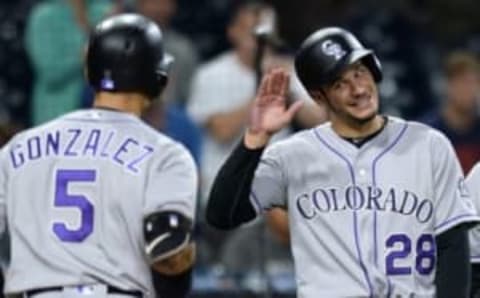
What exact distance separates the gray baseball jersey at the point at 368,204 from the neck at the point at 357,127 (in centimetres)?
3

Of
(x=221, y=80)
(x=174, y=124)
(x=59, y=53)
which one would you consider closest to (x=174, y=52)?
(x=221, y=80)

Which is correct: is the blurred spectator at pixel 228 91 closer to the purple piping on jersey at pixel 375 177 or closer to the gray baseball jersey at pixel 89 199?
the purple piping on jersey at pixel 375 177

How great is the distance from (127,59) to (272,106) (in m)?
0.51

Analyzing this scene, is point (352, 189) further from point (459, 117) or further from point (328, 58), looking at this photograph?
point (459, 117)

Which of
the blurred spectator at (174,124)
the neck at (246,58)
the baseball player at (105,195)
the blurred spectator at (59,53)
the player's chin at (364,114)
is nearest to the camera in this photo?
the baseball player at (105,195)

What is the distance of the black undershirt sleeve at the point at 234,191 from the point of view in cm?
621

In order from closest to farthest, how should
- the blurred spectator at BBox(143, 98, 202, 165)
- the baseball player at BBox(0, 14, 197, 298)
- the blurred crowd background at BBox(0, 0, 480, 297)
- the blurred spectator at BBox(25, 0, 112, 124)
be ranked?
1. the baseball player at BBox(0, 14, 197, 298)
2. the blurred crowd background at BBox(0, 0, 480, 297)
3. the blurred spectator at BBox(143, 98, 202, 165)
4. the blurred spectator at BBox(25, 0, 112, 124)

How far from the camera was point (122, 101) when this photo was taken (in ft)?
20.5

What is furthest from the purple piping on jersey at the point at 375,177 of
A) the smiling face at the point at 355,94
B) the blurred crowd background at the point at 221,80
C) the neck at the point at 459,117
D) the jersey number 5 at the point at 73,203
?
the neck at the point at 459,117

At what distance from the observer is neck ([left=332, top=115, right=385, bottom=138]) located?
6332 mm

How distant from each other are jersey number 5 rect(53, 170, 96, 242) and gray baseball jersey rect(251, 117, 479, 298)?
607mm

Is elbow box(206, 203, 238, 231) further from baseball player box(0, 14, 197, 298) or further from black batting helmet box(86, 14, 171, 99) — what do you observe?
black batting helmet box(86, 14, 171, 99)

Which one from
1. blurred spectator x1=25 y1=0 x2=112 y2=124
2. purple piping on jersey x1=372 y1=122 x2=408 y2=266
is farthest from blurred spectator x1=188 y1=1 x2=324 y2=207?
purple piping on jersey x1=372 y1=122 x2=408 y2=266

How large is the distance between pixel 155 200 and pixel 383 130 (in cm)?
87
